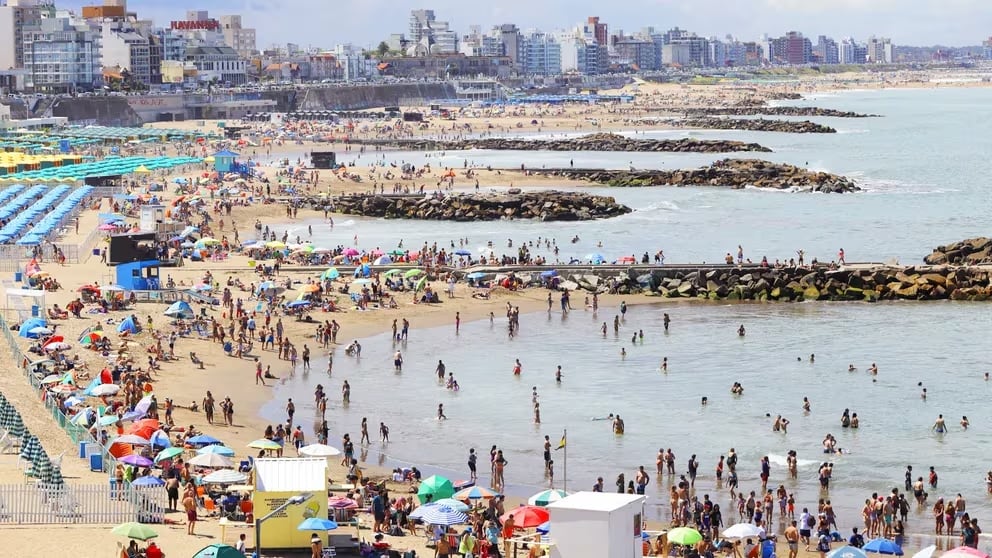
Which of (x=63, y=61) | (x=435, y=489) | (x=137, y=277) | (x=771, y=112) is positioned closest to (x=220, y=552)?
(x=435, y=489)

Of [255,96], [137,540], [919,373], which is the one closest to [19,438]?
[137,540]

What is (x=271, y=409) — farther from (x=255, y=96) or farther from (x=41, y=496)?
(x=255, y=96)

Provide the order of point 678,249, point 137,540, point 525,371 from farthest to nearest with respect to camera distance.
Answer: point 678,249 → point 525,371 → point 137,540

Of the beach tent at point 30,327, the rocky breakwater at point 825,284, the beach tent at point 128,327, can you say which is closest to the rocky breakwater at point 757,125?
the rocky breakwater at point 825,284

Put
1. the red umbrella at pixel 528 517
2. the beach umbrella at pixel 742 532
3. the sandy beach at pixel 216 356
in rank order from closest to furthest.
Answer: the red umbrella at pixel 528 517
the sandy beach at pixel 216 356
the beach umbrella at pixel 742 532

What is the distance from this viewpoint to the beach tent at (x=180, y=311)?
40.2 meters

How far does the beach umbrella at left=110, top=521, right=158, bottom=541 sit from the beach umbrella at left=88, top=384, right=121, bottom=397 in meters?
10.8

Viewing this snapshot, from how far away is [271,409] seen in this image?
33.0 metres

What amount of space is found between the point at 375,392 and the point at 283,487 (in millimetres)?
13817

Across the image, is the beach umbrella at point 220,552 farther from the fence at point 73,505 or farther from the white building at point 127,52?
the white building at point 127,52

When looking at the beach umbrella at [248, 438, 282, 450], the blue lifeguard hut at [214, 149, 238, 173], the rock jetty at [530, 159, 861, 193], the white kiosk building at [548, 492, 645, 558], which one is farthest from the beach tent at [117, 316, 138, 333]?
the rock jetty at [530, 159, 861, 193]

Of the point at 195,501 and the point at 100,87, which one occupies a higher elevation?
the point at 100,87

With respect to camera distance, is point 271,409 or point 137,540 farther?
point 271,409

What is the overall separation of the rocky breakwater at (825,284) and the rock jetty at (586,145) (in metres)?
63.2
